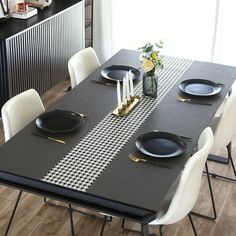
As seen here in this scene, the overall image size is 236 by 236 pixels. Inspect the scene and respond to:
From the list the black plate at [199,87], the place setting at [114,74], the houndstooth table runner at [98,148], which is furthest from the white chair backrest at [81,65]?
the black plate at [199,87]

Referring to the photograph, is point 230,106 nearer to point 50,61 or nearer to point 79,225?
point 79,225

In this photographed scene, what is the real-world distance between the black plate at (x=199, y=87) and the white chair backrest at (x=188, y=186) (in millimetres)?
616

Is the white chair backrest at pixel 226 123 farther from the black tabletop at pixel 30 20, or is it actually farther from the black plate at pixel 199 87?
the black tabletop at pixel 30 20

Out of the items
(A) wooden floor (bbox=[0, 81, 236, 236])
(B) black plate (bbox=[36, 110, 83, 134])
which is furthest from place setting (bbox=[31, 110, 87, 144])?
(A) wooden floor (bbox=[0, 81, 236, 236])

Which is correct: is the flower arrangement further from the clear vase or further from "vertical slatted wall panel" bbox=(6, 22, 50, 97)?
"vertical slatted wall panel" bbox=(6, 22, 50, 97)

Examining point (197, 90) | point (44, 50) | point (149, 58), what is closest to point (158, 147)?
point (149, 58)

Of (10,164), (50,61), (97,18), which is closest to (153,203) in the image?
(10,164)

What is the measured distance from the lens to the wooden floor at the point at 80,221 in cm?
304

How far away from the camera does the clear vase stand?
9.77 feet

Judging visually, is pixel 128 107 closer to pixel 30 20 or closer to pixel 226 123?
pixel 226 123

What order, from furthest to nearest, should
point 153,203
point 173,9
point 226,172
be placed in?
point 173,9 → point 226,172 → point 153,203

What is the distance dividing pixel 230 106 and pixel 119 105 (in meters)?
0.62

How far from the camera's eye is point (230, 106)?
2953 millimetres

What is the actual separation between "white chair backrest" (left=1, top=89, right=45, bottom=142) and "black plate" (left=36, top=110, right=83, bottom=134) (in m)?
0.16
